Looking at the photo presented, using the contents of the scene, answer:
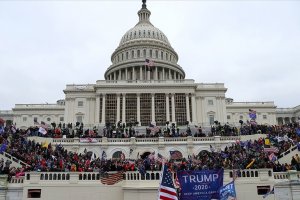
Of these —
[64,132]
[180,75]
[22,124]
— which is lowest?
[64,132]

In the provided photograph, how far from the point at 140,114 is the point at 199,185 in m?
61.7

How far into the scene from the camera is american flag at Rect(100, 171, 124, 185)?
90.6ft

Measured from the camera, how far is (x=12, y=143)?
44281 millimetres

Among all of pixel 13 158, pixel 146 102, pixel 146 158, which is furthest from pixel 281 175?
pixel 146 102

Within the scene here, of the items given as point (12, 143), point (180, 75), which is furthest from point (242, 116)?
point (12, 143)

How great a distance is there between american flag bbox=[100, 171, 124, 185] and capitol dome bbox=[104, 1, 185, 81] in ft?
228

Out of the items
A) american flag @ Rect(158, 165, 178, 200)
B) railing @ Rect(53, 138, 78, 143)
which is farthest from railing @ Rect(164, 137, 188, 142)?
american flag @ Rect(158, 165, 178, 200)

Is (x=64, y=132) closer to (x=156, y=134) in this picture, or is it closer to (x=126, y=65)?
(x=156, y=134)

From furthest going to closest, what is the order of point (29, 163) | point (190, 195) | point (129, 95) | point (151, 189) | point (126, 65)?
point (126, 65)
point (129, 95)
point (29, 163)
point (151, 189)
point (190, 195)

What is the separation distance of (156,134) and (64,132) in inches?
518

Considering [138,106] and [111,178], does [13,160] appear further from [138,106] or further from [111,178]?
[138,106]

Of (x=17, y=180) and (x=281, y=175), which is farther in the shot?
(x=281, y=175)

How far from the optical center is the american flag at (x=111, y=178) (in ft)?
90.6

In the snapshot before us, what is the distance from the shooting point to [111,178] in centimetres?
2767
